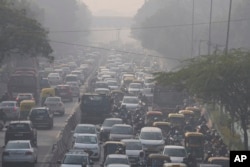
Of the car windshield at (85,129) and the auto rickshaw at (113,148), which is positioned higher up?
the car windshield at (85,129)

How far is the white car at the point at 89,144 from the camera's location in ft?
137

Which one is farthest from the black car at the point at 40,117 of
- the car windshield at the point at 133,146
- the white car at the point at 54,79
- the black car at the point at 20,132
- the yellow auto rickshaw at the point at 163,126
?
the white car at the point at 54,79

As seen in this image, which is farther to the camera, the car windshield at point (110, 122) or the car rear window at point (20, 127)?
the car windshield at point (110, 122)

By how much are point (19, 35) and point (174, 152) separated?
67.8ft

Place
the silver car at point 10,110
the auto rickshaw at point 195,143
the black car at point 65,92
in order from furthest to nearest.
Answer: the black car at point 65,92
the silver car at point 10,110
the auto rickshaw at point 195,143

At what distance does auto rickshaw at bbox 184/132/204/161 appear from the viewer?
144ft

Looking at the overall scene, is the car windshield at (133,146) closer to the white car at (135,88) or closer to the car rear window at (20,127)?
the car rear window at (20,127)

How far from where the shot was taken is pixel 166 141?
46.8 meters

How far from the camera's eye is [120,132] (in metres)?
47.1

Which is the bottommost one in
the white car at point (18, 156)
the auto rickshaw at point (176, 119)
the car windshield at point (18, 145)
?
the white car at point (18, 156)

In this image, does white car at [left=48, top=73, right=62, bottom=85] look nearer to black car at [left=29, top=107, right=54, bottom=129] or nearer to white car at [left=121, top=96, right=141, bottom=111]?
white car at [left=121, top=96, right=141, bottom=111]

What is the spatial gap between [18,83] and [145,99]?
30.5 ft

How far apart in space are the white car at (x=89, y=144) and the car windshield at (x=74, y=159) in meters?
5.24

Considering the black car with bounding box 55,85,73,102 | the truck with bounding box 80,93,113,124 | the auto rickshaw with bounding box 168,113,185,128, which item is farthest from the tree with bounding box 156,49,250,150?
the black car with bounding box 55,85,73,102
